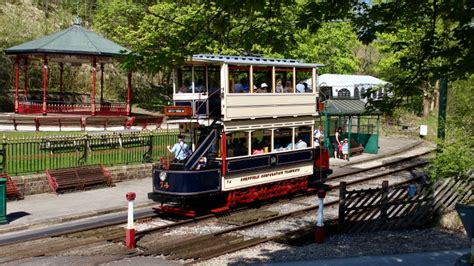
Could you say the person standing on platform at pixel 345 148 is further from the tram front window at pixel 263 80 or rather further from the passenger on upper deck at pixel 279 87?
the tram front window at pixel 263 80

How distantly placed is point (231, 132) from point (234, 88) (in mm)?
1251

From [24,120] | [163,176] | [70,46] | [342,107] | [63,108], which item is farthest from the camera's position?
[63,108]

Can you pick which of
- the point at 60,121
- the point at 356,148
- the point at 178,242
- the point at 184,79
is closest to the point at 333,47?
the point at 356,148

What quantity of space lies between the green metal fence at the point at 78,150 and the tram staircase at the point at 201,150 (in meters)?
6.19

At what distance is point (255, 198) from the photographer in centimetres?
1712

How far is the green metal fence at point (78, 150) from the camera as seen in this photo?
60.3ft

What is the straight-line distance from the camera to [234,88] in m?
15.8

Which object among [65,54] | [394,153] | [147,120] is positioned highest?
[65,54]

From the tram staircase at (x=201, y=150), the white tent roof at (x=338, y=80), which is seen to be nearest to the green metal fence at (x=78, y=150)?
the tram staircase at (x=201, y=150)

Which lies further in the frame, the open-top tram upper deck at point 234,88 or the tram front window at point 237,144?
the tram front window at point 237,144

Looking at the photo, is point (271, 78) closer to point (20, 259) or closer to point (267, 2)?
point (20, 259)

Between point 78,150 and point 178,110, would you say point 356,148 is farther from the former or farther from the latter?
point 178,110

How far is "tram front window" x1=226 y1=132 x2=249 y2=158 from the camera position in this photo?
16.0m

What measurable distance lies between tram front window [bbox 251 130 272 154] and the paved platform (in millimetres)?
3741
